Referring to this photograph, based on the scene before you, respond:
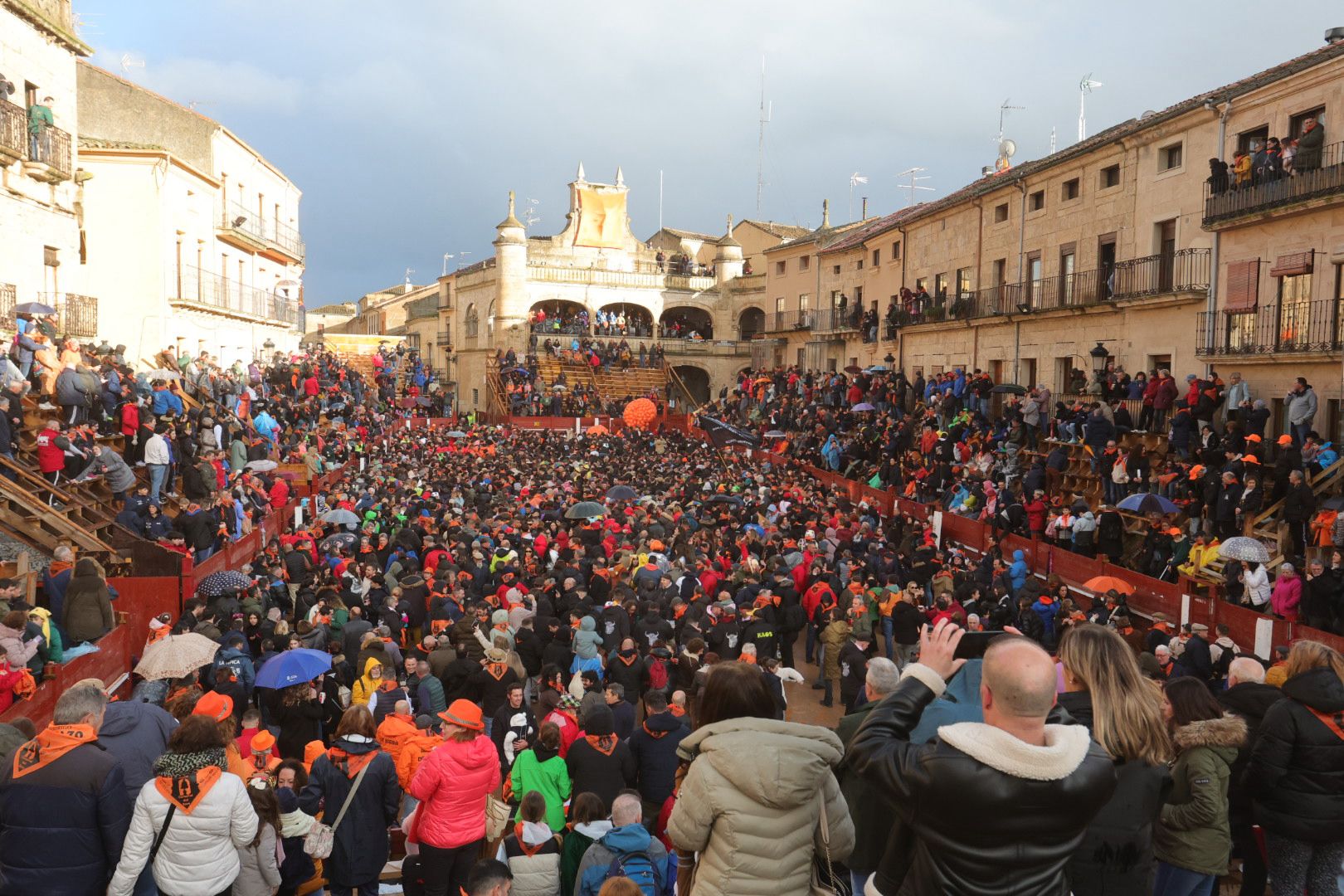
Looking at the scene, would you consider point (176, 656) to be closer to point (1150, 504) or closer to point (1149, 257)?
point (1150, 504)

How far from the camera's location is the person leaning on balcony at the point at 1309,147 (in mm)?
18000

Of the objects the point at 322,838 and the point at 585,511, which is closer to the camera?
the point at 322,838

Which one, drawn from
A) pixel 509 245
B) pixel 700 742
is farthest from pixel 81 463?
pixel 509 245

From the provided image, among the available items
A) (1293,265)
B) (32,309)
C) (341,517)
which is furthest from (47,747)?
(1293,265)

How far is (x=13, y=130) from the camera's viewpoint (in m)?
18.2

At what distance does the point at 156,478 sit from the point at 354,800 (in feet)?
42.6

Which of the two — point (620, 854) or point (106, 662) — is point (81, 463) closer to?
point (106, 662)

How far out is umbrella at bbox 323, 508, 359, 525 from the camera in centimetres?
1816

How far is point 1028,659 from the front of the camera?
2.77 m

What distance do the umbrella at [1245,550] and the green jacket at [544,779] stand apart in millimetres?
10896

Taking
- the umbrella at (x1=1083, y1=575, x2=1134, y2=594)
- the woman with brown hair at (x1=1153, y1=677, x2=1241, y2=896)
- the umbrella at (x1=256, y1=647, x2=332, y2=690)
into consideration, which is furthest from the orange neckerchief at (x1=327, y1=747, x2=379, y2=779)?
the umbrella at (x1=1083, y1=575, x2=1134, y2=594)

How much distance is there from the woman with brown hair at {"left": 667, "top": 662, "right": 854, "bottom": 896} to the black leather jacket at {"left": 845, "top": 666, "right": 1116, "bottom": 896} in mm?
413

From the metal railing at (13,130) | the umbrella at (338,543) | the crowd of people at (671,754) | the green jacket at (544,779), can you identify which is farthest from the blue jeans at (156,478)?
the green jacket at (544,779)

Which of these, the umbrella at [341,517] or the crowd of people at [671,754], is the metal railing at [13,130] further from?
the crowd of people at [671,754]
